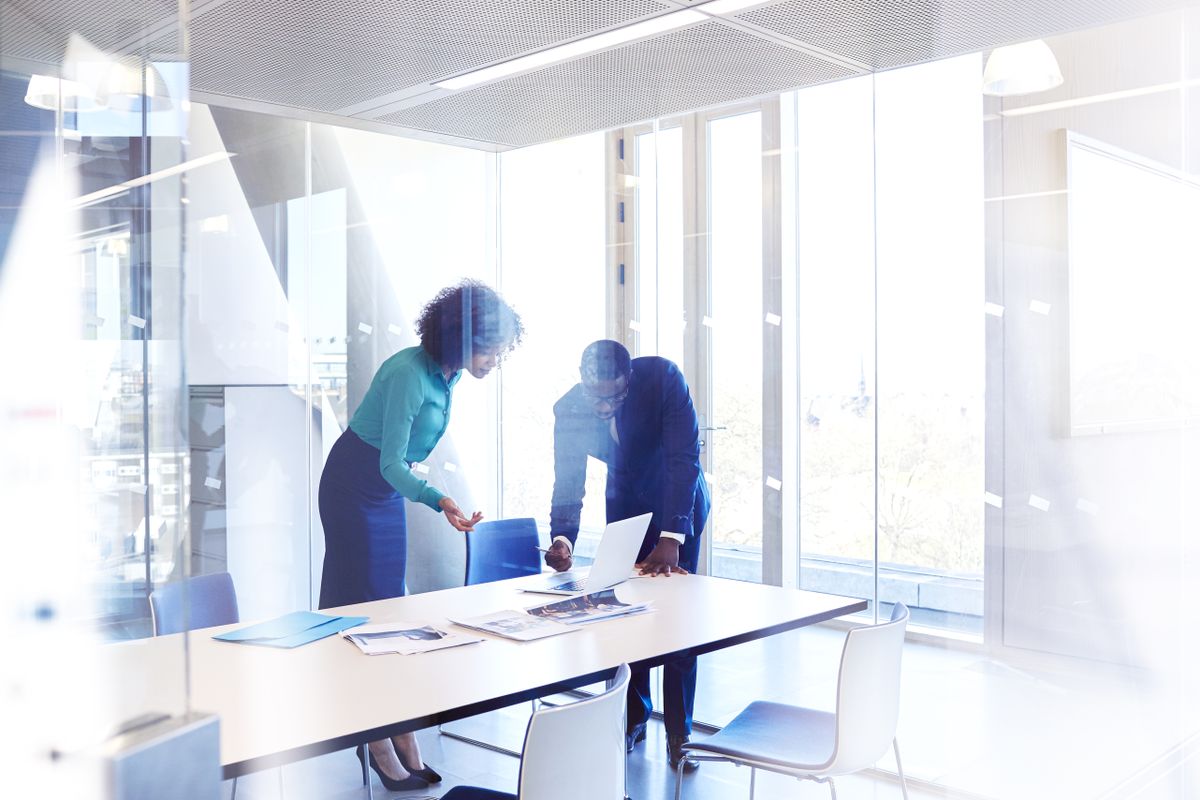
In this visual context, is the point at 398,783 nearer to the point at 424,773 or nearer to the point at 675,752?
the point at 424,773

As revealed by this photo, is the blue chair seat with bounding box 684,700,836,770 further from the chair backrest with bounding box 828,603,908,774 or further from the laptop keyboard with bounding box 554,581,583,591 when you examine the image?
the laptop keyboard with bounding box 554,581,583,591

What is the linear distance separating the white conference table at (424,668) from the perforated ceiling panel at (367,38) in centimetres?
190

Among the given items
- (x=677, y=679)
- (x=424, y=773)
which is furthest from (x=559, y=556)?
(x=424, y=773)

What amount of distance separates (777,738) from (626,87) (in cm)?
270

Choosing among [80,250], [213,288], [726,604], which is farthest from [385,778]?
[80,250]

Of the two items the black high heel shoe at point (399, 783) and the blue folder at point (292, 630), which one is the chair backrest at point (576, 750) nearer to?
the blue folder at point (292, 630)

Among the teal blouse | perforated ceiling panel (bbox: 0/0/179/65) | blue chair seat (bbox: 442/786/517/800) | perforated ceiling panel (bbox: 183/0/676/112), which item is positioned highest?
perforated ceiling panel (bbox: 183/0/676/112)

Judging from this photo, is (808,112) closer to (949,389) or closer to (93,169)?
(949,389)

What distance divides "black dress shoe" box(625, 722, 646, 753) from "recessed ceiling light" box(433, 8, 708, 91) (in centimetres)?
270

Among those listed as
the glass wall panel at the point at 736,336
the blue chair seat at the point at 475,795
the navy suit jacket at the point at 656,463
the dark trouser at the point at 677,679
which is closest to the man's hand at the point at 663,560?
the navy suit jacket at the point at 656,463

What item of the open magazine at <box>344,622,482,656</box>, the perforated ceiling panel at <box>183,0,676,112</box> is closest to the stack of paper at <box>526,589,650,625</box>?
the open magazine at <box>344,622,482,656</box>

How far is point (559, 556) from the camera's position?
11.4 feet

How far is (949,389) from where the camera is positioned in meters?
3.81

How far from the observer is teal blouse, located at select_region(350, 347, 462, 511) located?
11.4 feet
